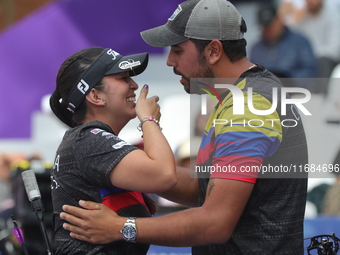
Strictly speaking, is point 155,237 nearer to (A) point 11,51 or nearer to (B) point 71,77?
(B) point 71,77

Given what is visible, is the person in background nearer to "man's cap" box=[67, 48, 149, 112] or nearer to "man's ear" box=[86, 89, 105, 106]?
"man's cap" box=[67, 48, 149, 112]

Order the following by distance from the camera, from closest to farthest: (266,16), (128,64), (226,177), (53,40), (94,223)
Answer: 1. (226,177)
2. (94,223)
3. (128,64)
4. (266,16)
5. (53,40)

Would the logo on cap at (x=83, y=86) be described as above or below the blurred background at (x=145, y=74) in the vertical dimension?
above

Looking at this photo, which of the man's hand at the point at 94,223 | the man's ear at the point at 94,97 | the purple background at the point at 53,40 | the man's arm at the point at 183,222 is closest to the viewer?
the man's arm at the point at 183,222

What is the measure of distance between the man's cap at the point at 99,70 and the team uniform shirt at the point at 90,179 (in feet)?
0.55

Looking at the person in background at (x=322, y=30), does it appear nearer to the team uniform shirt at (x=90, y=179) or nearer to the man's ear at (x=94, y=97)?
the man's ear at (x=94, y=97)

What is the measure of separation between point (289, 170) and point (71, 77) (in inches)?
43.2

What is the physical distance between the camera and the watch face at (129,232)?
2.70 m

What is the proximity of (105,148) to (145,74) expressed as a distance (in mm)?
6200

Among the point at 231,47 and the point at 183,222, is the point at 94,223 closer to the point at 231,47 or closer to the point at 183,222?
the point at 183,222

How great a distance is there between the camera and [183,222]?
2.67 metres

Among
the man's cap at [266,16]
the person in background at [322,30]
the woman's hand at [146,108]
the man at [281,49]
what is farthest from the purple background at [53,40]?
the woman's hand at [146,108]

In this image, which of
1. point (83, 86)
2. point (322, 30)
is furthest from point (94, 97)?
point (322, 30)

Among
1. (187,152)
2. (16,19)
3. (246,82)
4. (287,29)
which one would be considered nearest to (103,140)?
(246,82)
